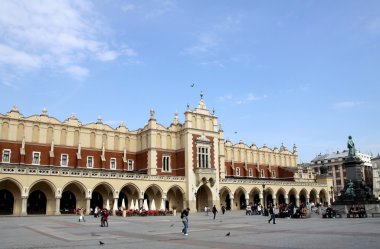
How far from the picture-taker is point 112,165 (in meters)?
54.2

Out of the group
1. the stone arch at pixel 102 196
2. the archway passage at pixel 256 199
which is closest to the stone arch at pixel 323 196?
the archway passage at pixel 256 199

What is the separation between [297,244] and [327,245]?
3.74 ft

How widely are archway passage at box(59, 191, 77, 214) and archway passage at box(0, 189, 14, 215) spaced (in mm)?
5814

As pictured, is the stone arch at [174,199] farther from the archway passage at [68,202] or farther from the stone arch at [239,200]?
the archway passage at [68,202]

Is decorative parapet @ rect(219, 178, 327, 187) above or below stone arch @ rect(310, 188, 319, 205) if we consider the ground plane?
above

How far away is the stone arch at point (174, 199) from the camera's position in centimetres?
5387

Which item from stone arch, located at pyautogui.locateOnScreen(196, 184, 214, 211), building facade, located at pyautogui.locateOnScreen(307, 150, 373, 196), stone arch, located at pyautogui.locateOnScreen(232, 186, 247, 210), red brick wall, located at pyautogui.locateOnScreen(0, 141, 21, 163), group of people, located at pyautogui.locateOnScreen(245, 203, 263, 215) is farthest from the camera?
building facade, located at pyautogui.locateOnScreen(307, 150, 373, 196)

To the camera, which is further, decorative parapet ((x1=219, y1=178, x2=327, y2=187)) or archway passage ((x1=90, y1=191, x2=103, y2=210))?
decorative parapet ((x1=219, y1=178, x2=327, y2=187))

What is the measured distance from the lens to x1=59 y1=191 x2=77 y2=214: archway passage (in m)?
47.0

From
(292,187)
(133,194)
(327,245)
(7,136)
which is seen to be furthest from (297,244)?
(292,187)

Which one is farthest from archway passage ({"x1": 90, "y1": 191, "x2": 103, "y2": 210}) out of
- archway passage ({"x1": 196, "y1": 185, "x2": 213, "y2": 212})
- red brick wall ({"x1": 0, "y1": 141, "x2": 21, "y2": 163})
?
archway passage ({"x1": 196, "y1": 185, "x2": 213, "y2": 212})

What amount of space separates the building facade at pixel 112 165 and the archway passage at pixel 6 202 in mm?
109

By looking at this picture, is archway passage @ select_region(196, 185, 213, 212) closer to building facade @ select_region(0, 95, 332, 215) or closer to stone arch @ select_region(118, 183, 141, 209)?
building facade @ select_region(0, 95, 332, 215)

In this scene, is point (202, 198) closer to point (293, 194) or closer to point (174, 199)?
point (174, 199)
